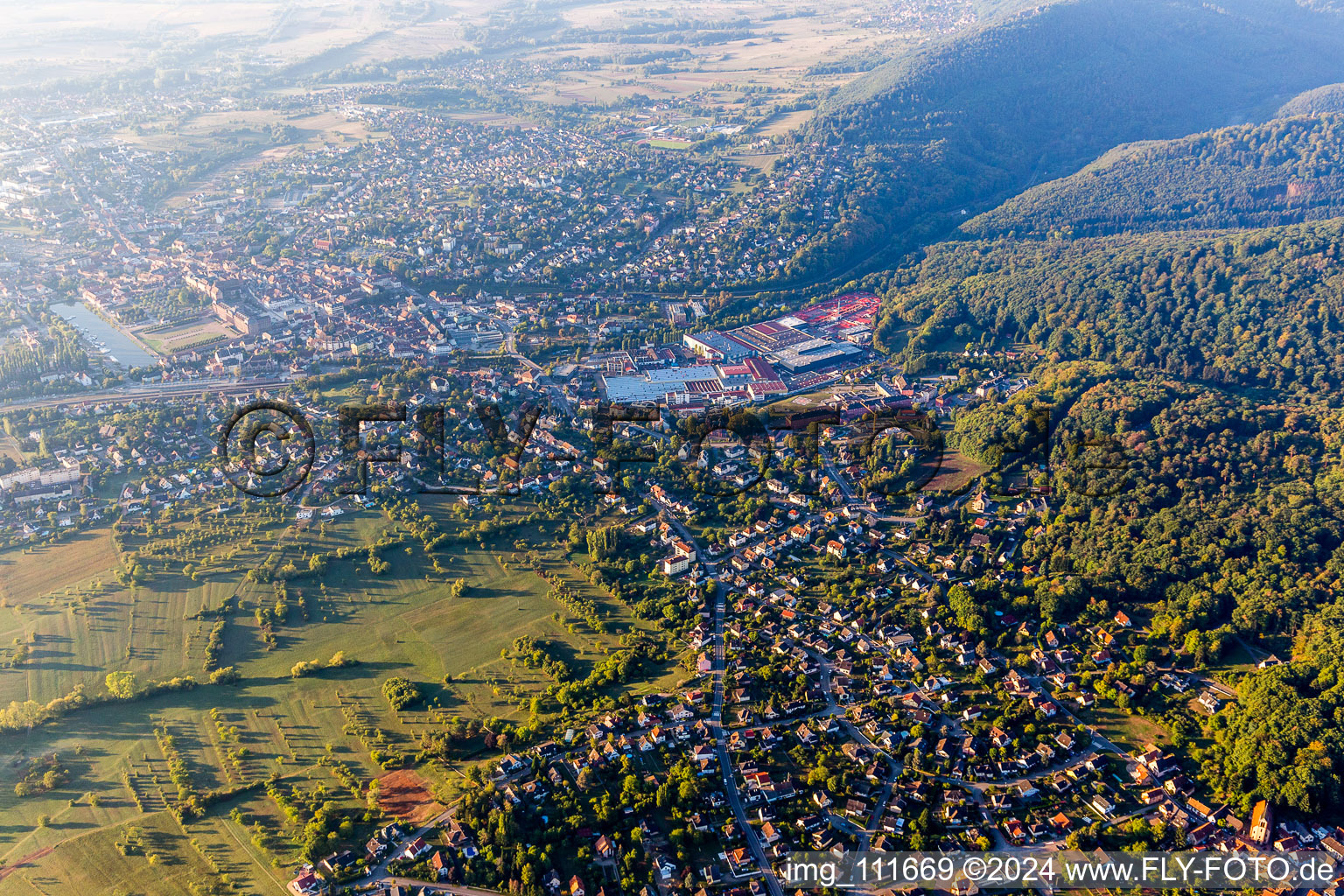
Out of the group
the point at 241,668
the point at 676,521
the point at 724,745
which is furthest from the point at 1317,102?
the point at 241,668

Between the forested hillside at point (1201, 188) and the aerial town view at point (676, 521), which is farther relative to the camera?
the forested hillside at point (1201, 188)

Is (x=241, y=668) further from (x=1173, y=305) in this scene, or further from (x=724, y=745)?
(x=1173, y=305)

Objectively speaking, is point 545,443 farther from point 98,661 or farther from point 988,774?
point 988,774

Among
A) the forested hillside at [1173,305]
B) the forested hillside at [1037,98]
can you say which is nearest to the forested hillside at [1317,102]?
the forested hillside at [1037,98]

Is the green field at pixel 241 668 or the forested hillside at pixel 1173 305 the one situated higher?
the forested hillside at pixel 1173 305

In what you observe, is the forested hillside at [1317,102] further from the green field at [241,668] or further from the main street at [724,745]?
the green field at [241,668]

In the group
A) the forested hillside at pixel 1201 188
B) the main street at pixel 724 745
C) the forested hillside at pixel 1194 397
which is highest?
the forested hillside at pixel 1201 188

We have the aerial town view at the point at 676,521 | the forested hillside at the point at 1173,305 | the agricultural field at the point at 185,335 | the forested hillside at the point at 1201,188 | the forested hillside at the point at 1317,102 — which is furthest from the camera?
the forested hillside at the point at 1317,102

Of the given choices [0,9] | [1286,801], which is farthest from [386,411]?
[0,9]
